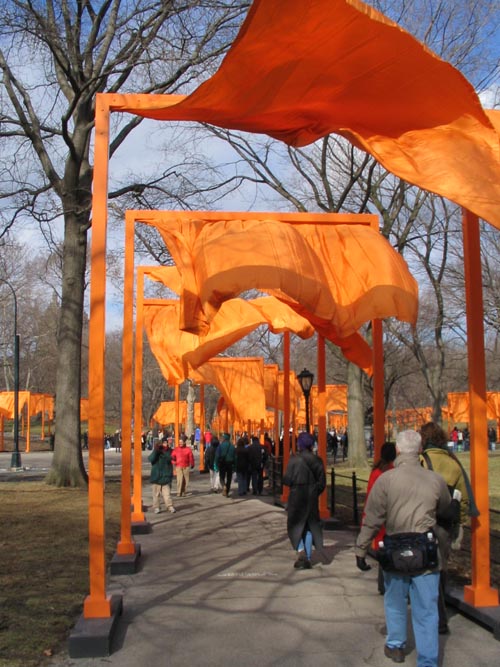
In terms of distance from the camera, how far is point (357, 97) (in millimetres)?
6992

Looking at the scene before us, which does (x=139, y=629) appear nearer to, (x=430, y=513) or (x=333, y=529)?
(x=430, y=513)

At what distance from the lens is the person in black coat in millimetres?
9992

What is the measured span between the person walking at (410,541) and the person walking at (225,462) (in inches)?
585

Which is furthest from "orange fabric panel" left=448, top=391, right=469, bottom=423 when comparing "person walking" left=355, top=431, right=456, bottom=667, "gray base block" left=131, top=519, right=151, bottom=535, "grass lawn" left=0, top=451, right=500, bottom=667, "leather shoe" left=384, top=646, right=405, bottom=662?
"person walking" left=355, top=431, right=456, bottom=667

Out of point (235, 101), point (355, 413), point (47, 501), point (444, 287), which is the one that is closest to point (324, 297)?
point (235, 101)

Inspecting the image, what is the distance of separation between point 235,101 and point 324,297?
358 centimetres

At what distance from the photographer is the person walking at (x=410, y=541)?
18.0 ft

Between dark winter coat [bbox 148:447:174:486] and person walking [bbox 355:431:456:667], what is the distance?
10477mm

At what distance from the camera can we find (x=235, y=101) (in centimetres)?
690

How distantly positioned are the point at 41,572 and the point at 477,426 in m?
5.30

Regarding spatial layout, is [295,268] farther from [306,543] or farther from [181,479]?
[181,479]

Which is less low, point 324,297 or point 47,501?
point 324,297

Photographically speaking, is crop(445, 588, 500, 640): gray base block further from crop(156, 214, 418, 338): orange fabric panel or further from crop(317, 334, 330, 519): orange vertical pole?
crop(317, 334, 330, 519): orange vertical pole

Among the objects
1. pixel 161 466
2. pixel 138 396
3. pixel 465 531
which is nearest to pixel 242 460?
pixel 161 466
